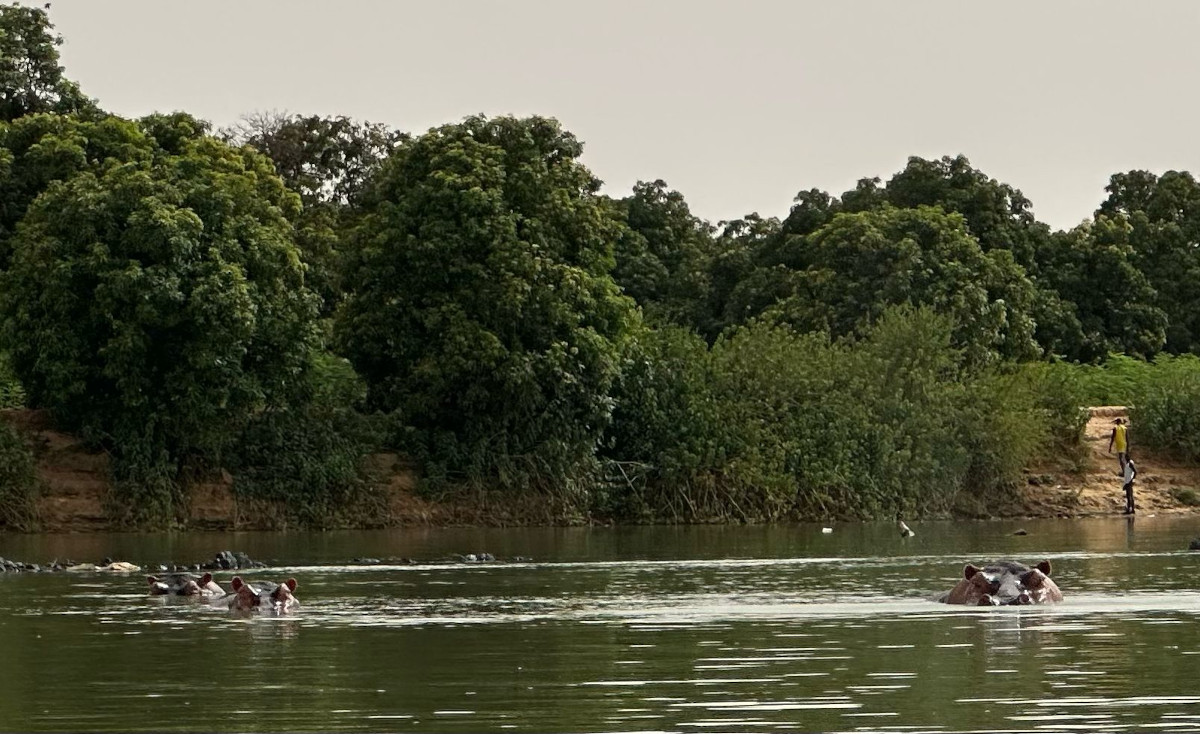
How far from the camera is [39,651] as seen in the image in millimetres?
21906

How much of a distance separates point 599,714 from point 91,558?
24.8 meters

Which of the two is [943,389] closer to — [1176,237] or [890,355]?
[890,355]

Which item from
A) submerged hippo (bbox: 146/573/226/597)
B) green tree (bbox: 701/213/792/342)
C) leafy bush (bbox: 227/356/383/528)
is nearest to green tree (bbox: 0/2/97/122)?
leafy bush (bbox: 227/356/383/528)

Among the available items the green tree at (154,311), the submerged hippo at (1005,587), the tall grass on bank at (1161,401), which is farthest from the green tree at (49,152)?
the submerged hippo at (1005,587)

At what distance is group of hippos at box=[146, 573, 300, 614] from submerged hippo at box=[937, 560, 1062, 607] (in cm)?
780

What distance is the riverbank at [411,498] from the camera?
5244 cm

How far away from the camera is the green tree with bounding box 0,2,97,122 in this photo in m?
60.6

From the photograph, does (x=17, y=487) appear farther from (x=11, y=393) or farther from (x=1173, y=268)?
(x=1173, y=268)

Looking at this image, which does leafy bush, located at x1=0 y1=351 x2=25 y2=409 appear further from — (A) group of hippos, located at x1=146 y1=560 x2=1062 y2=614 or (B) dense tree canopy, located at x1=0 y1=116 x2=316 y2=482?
(A) group of hippos, located at x1=146 y1=560 x2=1062 y2=614

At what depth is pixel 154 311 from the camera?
4953 cm

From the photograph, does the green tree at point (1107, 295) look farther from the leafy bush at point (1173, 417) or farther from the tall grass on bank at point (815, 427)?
the tall grass on bank at point (815, 427)

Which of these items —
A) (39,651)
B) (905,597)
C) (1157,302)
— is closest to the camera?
(39,651)

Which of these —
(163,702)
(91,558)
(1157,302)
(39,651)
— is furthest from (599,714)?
(1157,302)

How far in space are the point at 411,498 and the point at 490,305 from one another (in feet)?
17.7
